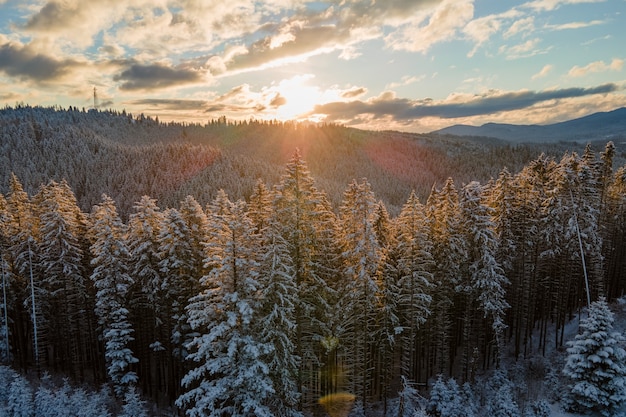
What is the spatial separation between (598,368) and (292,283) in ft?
72.1

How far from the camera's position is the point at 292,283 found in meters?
21.1

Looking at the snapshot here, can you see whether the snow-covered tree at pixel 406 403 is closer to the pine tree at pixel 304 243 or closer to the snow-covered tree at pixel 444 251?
the pine tree at pixel 304 243

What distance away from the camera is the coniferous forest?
20.4 metres

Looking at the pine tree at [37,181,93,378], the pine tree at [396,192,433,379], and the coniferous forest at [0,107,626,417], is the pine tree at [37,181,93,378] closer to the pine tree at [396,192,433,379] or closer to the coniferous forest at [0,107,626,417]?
the coniferous forest at [0,107,626,417]

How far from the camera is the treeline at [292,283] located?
2008cm

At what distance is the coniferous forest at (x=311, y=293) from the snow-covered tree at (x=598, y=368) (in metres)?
0.14

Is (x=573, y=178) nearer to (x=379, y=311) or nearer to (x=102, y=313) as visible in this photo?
(x=379, y=311)

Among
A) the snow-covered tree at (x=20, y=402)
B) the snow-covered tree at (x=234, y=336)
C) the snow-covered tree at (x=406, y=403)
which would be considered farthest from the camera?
the snow-covered tree at (x=20, y=402)

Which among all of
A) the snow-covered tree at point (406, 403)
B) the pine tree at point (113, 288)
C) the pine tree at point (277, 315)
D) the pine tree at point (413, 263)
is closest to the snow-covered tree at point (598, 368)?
the pine tree at point (413, 263)

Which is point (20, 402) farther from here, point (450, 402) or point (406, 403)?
point (450, 402)

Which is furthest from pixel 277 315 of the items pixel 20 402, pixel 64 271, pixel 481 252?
pixel 64 271

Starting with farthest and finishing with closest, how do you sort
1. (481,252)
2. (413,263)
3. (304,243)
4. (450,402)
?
(481,252) → (413,263) → (450,402) → (304,243)

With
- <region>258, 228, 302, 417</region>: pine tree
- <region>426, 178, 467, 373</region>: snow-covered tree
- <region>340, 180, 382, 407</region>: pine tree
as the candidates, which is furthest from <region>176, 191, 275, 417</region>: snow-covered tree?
<region>426, 178, 467, 373</region>: snow-covered tree

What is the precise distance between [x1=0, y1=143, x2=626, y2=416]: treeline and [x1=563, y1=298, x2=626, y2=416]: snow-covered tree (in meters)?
5.51
